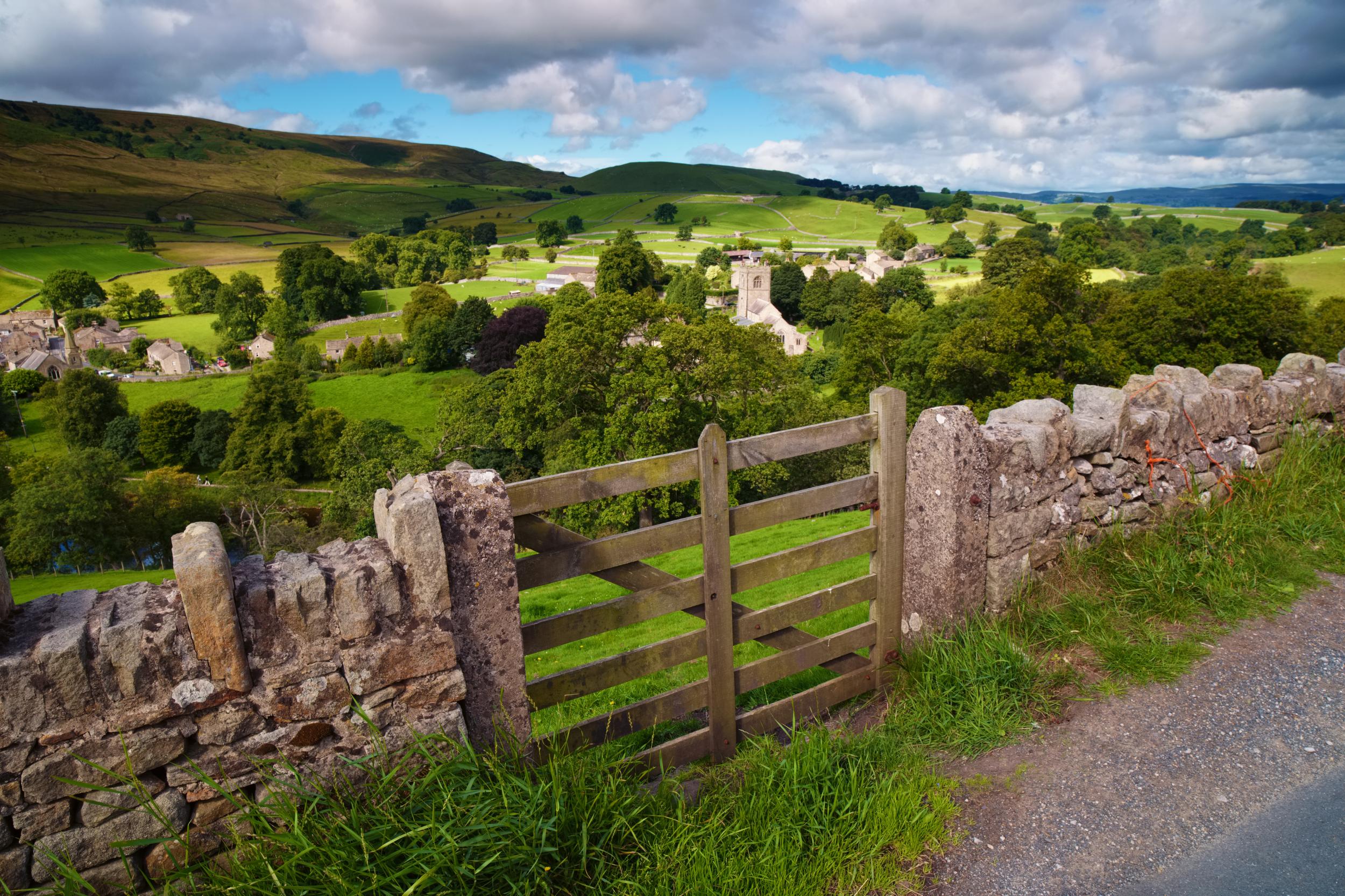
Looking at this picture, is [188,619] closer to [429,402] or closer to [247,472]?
[247,472]

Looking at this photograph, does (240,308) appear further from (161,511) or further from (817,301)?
(817,301)

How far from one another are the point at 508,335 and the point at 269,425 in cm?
2343

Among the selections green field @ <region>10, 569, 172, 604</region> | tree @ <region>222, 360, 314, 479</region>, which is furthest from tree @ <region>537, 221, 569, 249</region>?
green field @ <region>10, 569, 172, 604</region>

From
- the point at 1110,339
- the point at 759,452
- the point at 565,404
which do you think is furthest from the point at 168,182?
the point at 759,452

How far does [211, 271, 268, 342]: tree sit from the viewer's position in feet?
350

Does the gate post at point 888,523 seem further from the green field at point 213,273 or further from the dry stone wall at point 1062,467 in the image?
the green field at point 213,273

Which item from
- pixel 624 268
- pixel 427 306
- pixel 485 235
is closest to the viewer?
pixel 427 306

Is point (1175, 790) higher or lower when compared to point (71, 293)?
lower

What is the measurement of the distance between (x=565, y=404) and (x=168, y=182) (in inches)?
8534

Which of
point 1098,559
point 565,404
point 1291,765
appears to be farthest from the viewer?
point 565,404

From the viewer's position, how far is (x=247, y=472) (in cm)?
5981

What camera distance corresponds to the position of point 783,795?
3.71 metres

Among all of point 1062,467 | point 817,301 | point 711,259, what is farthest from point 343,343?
point 1062,467

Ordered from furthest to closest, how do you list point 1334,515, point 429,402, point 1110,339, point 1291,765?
1. point 429,402
2. point 1110,339
3. point 1334,515
4. point 1291,765
